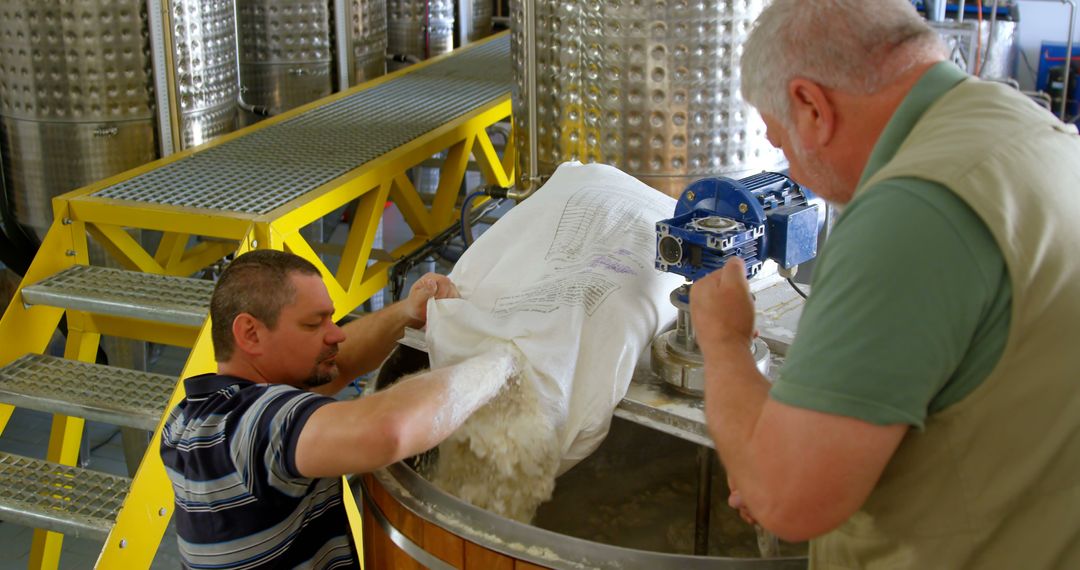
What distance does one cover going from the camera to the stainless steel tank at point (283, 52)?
14.8ft

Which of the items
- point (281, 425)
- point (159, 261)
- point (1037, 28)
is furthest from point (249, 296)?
point (1037, 28)

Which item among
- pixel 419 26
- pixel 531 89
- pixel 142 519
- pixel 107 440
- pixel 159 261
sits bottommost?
pixel 107 440

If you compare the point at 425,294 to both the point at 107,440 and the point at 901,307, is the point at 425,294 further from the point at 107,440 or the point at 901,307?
the point at 107,440

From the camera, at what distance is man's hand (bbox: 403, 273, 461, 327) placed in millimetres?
2006

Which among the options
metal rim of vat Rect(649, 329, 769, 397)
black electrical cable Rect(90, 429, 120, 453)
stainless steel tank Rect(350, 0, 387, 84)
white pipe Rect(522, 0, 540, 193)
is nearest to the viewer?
metal rim of vat Rect(649, 329, 769, 397)

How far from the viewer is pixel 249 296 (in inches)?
69.0

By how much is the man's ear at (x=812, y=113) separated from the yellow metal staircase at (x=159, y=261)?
160cm

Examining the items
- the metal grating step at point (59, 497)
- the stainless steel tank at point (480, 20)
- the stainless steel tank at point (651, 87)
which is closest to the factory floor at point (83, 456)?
the metal grating step at point (59, 497)

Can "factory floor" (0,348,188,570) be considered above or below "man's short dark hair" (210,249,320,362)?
below

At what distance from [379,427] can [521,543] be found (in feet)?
0.86

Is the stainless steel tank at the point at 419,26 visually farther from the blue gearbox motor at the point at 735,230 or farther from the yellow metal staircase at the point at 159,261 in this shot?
the blue gearbox motor at the point at 735,230

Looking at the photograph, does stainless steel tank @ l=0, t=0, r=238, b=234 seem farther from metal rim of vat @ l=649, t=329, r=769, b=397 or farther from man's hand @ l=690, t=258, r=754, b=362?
man's hand @ l=690, t=258, r=754, b=362

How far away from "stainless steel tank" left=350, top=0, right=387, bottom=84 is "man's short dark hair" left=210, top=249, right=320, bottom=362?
10.1 ft

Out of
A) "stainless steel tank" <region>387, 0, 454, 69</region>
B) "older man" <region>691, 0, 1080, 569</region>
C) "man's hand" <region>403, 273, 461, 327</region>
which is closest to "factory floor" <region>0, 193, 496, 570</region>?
"stainless steel tank" <region>387, 0, 454, 69</region>
